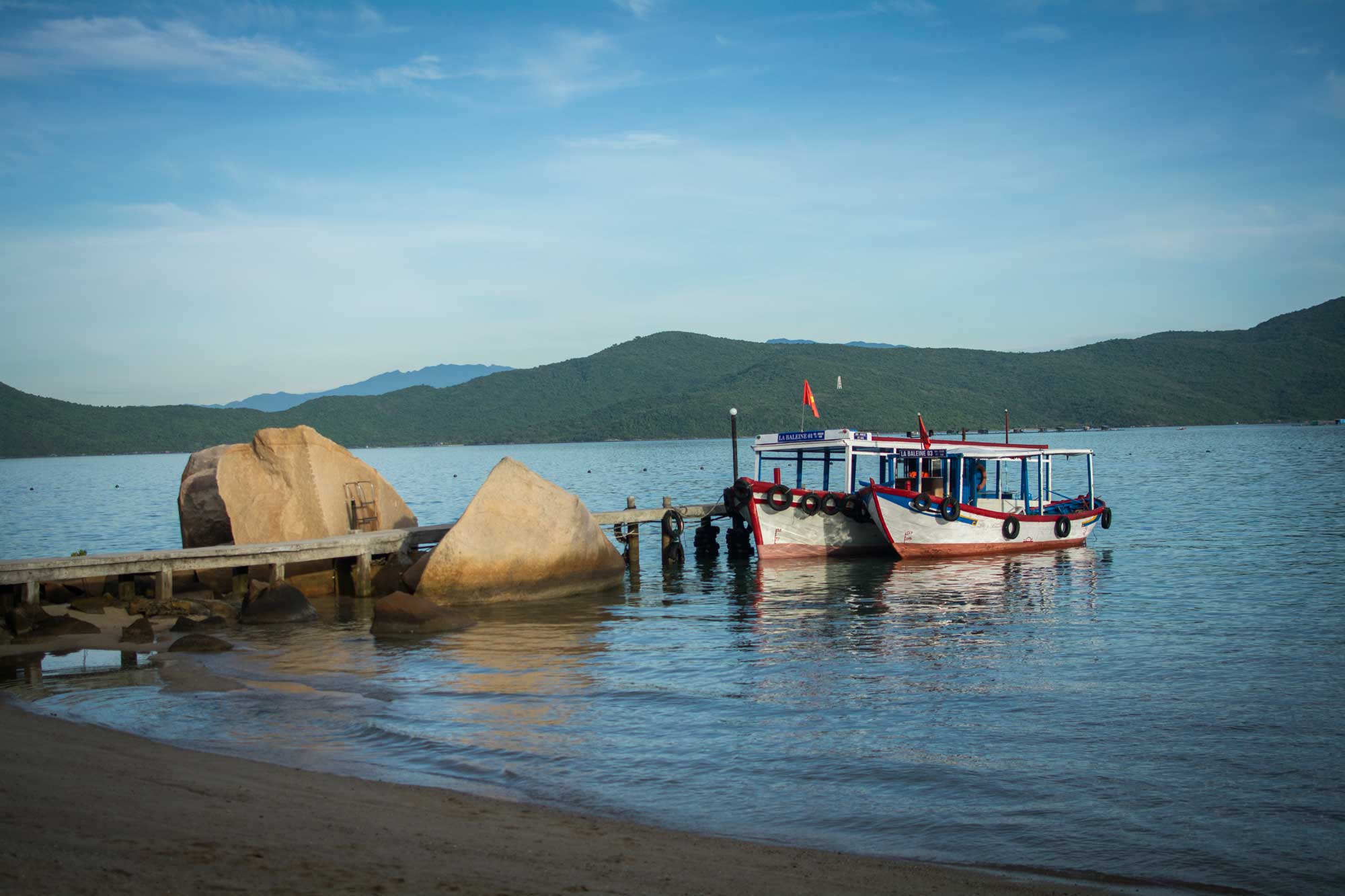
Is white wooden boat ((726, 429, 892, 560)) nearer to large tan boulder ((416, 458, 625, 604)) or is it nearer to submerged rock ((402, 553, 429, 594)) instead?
large tan boulder ((416, 458, 625, 604))

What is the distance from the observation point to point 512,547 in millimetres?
20344

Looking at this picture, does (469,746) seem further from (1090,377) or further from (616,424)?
(1090,377)

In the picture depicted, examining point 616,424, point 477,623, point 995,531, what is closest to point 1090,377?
point 616,424

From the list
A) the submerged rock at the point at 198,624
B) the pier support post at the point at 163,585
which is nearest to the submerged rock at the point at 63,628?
the submerged rock at the point at 198,624

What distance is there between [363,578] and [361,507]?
267 centimetres

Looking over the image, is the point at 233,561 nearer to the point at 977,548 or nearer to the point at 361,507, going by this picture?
the point at 361,507

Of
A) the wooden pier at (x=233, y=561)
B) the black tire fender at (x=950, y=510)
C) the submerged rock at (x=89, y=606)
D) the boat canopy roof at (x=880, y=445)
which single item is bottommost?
the submerged rock at (x=89, y=606)

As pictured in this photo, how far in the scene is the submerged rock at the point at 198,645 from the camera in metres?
15.2

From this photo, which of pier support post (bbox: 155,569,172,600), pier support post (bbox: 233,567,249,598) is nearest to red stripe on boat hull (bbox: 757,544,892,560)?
Result: pier support post (bbox: 233,567,249,598)

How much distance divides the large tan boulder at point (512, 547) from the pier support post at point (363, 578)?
2.80m

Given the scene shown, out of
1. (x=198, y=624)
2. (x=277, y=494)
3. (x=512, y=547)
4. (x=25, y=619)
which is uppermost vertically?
(x=277, y=494)

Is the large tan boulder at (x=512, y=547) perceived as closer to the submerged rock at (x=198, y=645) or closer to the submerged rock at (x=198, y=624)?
the submerged rock at (x=198, y=624)

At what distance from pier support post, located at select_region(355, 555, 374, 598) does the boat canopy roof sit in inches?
394

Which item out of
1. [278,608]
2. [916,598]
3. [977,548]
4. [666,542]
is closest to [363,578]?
[278,608]
